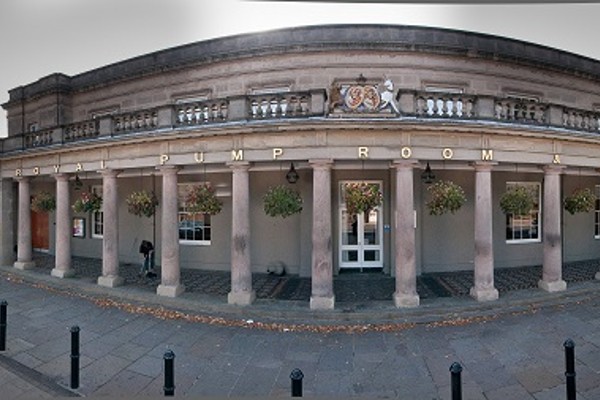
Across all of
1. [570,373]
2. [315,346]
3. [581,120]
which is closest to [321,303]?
[315,346]

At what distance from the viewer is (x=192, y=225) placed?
1289 cm

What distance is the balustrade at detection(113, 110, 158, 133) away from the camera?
9.59 meters

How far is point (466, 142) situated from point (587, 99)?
410 inches

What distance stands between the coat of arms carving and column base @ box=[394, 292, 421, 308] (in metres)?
→ 4.42

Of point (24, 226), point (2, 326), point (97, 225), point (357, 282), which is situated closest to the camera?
point (2, 326)

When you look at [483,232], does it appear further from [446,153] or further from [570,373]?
[570,373]

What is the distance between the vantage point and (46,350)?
20.6ft

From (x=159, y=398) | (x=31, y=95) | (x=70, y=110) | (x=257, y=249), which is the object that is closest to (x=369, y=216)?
(x=257, y=249)

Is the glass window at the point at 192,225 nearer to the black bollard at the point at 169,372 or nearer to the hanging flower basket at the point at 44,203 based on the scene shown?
the hanging flower basket at the point at 44,203

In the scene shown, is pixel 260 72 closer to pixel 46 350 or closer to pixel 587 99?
pixel 46 350

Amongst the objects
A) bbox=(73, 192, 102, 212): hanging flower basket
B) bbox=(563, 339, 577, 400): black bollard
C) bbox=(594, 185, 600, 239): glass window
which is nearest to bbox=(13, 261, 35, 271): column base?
bbox=(73, 192, 102, 212): hanging flower basket

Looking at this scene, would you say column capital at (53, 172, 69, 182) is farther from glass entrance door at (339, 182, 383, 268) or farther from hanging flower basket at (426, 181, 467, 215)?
hanging flower basket at (426, 181, 467, 215)

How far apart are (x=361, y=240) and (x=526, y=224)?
6.56 metres

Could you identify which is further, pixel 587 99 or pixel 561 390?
pixel 587 99
